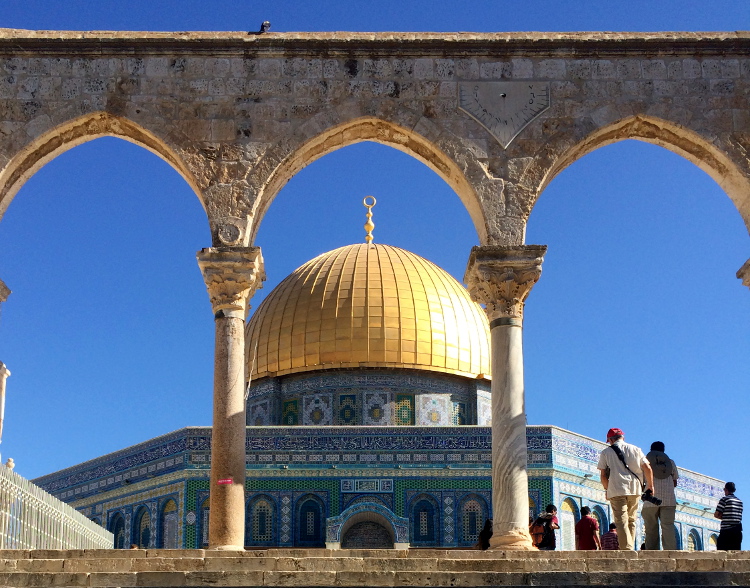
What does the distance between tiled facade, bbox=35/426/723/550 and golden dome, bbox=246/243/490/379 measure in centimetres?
205

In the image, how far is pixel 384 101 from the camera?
12.0 m

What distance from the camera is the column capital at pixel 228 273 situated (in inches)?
448

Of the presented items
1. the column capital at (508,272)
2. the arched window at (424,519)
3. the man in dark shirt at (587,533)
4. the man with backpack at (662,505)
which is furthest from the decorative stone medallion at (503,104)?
the arched window at (424,519)

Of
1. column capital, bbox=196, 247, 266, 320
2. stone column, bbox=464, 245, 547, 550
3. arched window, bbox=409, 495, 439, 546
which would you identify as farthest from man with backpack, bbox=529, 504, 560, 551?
arched window, bbox=409, 495, 439, 546

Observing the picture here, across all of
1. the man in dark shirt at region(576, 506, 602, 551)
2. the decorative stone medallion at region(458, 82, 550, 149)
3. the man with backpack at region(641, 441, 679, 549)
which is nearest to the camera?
the man with backpack at region(641, 441, 679, 549)

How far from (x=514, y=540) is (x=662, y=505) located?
4.16ft

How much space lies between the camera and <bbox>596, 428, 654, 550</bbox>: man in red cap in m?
10.2

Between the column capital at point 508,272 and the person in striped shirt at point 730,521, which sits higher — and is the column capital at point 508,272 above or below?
above

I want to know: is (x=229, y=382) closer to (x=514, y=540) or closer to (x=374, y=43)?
(x=514, y=540)

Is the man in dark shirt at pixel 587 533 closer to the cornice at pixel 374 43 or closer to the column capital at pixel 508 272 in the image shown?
the column capital at pixel 508 272

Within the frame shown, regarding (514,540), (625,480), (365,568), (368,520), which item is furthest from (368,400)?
(365,568)

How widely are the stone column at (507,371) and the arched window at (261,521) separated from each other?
13.3m

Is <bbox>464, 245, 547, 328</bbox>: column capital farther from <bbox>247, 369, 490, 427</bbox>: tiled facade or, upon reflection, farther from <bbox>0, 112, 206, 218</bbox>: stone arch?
<bbox>247, 369, 490, 427</bbox>: tiled facade

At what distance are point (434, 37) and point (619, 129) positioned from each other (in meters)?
1.96
